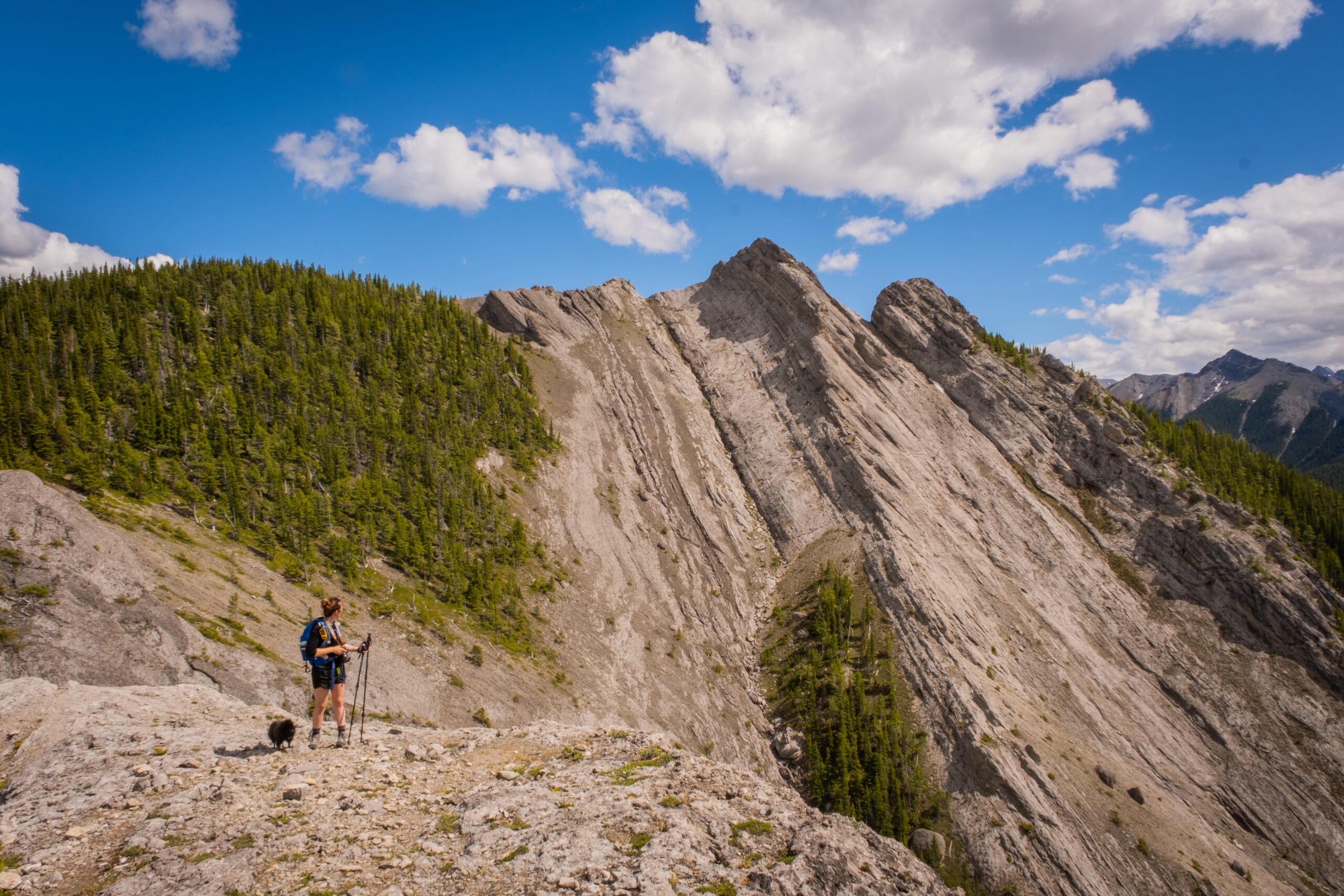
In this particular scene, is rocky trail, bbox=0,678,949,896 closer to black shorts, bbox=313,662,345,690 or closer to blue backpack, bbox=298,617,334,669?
black shorts, bbox=313,662,345,690

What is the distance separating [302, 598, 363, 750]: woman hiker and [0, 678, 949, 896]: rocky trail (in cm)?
52

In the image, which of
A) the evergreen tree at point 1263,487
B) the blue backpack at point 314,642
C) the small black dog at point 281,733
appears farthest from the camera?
the evergreen tree at point 1263,487

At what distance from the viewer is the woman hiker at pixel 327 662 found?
13.3m

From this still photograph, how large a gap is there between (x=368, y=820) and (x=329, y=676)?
414cm

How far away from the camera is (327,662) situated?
13.7m

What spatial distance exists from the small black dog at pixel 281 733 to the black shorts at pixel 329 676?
0.82 metres

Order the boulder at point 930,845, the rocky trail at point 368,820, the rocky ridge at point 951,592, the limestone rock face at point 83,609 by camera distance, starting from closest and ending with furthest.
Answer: the rocky trail at point 368,820 < the limestone rock face at point 83,609 < the boulder at point 930,845 < the rocky ridge at point 951,592

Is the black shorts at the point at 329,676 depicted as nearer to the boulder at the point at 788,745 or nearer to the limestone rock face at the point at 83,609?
the limestone rock face at the point at 83,609

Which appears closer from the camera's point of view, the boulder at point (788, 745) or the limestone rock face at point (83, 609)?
the limestone rock face at point (83, 609)

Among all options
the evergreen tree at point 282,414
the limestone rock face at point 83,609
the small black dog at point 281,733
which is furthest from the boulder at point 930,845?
the small black dog at point 281,733

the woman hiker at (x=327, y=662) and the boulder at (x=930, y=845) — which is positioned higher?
the woman hiker at (x=327, y=662)

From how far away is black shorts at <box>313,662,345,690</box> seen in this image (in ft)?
44.6

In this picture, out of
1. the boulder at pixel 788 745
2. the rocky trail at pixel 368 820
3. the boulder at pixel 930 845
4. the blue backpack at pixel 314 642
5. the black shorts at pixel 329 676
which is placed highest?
the blue backpack at pixel 314 642

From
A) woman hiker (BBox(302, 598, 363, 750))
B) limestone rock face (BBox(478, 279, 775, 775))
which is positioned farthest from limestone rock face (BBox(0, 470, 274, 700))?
limestone rock face (BBox(478, 279, 775, 775))
